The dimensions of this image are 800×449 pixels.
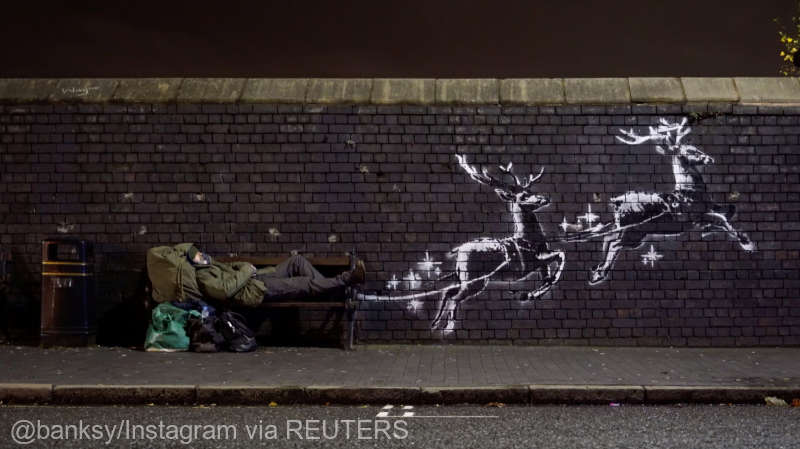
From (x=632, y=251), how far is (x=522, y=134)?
5.83 feet

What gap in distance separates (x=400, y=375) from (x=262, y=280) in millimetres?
2453

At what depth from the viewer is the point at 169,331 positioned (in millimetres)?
8867

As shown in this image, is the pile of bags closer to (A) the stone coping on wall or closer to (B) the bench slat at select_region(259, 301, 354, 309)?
(B) the bench slat at select_region(259, 301, 354, 309)

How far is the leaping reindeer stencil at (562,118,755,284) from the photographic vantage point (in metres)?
9.53

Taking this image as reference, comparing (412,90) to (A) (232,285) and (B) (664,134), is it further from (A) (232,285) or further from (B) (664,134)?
(A) (232,285)

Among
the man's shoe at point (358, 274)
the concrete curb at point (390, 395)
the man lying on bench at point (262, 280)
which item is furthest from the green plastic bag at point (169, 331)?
the concrete curb at point (390, 395)

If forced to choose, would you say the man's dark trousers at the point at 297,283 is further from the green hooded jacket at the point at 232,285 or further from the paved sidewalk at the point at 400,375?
the paved sidewalk at the point at 400,375

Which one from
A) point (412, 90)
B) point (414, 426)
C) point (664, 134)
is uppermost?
point (412, 90)

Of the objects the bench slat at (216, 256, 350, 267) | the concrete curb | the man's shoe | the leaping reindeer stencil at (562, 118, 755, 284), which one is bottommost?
the concrete curb

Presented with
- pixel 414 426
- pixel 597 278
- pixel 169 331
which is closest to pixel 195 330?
pixel 169 331

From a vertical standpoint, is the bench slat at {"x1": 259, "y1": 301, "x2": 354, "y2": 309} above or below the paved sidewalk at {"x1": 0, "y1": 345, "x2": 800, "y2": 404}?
above

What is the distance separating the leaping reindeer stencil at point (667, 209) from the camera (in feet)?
31.3

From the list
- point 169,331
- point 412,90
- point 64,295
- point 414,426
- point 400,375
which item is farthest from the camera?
point 412,90

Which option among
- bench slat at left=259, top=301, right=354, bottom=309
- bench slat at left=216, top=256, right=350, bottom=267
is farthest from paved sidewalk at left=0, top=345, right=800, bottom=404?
bench slat at left=216, top=256, right=350, bottom=267
